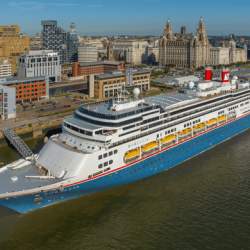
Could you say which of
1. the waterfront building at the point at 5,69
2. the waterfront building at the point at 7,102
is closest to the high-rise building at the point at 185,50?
the waterfront building at the point at 5,69

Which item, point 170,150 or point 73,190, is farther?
point 170,150

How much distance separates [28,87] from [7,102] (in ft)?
41.0

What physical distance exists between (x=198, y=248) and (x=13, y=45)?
82.9 metres

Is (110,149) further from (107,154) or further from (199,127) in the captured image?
(199,127)

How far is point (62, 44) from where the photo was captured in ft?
374

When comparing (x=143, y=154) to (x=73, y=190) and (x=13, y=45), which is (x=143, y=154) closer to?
(x=73, y=190)

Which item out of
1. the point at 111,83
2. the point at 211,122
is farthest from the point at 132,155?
the point at 111,83

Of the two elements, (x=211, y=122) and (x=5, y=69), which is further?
(x=5, y=69)

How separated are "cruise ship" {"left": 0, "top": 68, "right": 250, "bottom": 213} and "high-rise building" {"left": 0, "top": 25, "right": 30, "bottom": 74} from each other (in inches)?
2452

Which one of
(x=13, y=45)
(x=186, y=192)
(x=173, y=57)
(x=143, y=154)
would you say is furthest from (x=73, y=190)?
(x=173, y=57)

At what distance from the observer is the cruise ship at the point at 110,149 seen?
88.4 ft

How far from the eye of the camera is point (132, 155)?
30719 mm

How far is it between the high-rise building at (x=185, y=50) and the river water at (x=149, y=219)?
94.7 m

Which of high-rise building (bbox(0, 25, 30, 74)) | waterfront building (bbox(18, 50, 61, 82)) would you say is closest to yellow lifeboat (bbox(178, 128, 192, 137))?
waterfront building (bbox(18, 50, 61, 82))
